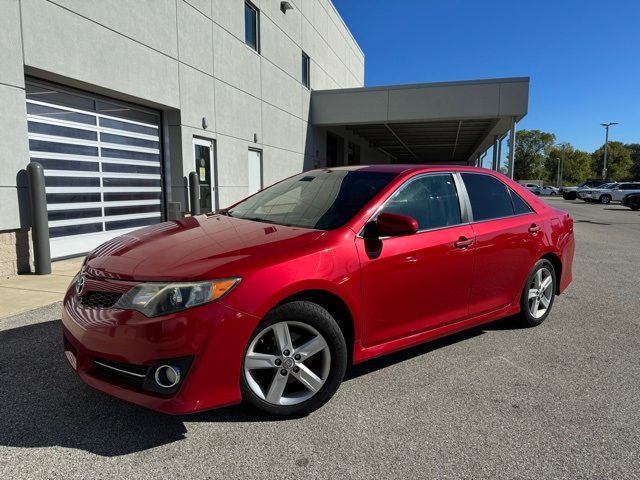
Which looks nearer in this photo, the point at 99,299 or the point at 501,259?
the point at 99,299

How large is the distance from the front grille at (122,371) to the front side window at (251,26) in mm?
12722

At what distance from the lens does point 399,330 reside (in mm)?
3268

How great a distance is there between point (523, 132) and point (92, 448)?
114119 mm

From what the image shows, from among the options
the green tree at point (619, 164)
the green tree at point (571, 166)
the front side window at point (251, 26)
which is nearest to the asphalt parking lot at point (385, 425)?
the front side window at point (251, 26)

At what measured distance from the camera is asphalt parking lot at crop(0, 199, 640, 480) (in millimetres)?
2352

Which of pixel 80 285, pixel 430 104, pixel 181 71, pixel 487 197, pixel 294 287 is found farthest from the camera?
pixel 430 104

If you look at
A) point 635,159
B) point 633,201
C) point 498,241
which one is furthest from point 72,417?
point 635,159

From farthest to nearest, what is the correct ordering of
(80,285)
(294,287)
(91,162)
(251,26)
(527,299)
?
(251,26), (91,162), (527,299), (80,285), (294,287)

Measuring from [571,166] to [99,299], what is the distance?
361 ft

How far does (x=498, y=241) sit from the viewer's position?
3928 mm

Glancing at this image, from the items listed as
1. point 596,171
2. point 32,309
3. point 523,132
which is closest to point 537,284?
point 32,309

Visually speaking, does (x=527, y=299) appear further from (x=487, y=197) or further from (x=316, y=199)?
(x=316, y=199)

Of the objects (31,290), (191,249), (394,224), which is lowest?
(31,290)

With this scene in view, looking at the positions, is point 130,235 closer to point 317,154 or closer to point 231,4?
point 231,4
